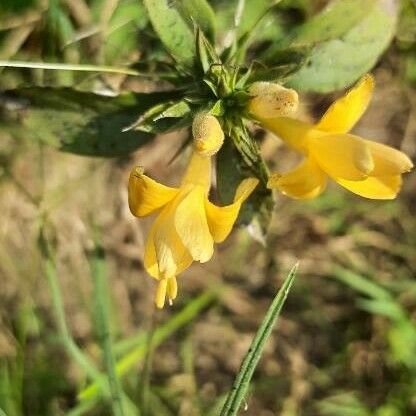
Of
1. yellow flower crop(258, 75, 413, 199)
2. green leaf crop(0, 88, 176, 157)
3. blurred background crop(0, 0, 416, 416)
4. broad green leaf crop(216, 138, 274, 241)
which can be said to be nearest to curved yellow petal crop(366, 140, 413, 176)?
yellow flower crop(258, 75, 413, 199)

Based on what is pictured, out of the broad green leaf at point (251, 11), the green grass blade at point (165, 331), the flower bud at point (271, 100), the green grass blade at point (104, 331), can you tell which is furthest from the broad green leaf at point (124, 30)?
the green grass blade at point (165, 331)

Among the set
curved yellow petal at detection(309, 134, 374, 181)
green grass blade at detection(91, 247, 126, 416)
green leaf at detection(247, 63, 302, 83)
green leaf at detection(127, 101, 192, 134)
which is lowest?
green grass blade at detection(91, 247, 126, 416)

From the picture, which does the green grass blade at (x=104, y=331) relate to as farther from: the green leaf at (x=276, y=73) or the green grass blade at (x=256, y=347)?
the green leaf at (x=276, y=73)

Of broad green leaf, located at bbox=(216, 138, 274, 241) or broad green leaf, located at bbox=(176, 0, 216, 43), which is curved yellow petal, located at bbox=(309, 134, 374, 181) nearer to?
broad green leaf, located at bbox=(216, 138, 274, 241)

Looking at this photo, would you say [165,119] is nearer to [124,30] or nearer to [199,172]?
[199,172]

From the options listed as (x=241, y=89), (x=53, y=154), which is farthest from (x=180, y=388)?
(x=241, y=89)
